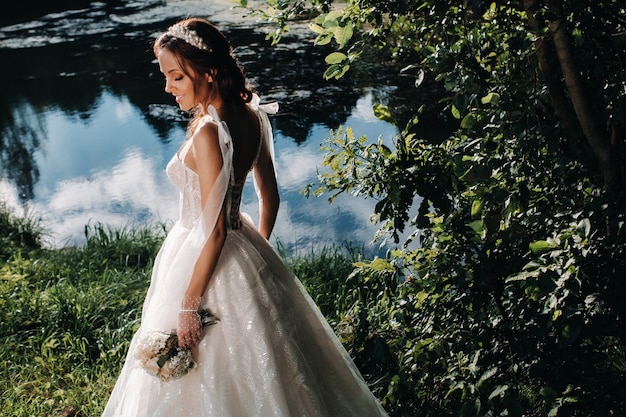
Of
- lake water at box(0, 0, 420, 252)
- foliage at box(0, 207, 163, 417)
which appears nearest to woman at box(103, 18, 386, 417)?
foliage at box(0, 207, 163, 417)

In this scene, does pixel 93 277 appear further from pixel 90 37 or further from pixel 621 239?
pixel 90 37

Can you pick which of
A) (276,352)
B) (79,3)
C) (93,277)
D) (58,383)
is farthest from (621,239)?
(79,3)

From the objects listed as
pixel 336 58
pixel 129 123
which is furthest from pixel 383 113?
pixel 129 123

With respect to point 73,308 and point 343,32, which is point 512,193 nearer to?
point 343,32

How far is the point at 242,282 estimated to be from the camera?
1971 mm

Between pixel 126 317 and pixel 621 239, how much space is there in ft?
7.91

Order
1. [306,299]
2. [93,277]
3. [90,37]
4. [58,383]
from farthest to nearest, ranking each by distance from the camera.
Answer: [90,37]
[93,277]
[58,383]
[306,299]

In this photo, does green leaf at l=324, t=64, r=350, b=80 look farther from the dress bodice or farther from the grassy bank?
the grassy bank

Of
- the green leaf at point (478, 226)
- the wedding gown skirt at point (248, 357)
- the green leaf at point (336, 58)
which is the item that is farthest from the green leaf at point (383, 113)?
the wedding gown skirt at point (248, 357)

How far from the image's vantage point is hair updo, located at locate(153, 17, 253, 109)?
191 centimetres

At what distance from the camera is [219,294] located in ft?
6.40

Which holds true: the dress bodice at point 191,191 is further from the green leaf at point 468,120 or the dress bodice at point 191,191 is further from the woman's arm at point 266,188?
the green leaf at point 468,120

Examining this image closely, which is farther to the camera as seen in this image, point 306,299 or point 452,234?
point 306,299

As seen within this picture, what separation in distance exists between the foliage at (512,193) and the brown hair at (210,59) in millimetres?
195
